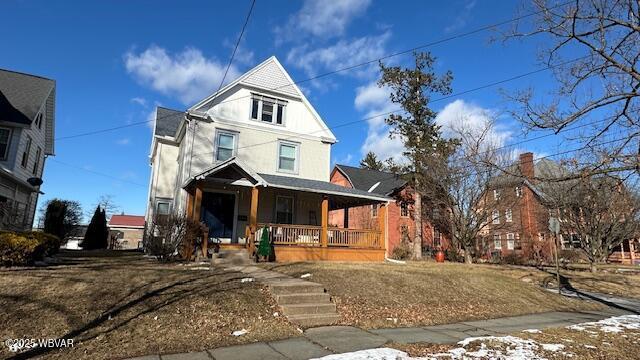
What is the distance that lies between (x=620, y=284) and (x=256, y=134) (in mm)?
17887

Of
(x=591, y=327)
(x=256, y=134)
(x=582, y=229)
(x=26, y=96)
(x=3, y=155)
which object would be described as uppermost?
(x=26, y=96)

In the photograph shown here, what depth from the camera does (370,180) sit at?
3619 cm

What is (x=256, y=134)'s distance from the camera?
734 inches

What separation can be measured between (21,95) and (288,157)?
1403 cm

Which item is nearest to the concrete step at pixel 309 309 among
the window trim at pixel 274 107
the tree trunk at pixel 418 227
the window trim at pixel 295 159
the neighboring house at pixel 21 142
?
the window trim at pixel 295 159

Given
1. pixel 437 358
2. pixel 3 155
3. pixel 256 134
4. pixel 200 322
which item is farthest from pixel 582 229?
pixel 3 155

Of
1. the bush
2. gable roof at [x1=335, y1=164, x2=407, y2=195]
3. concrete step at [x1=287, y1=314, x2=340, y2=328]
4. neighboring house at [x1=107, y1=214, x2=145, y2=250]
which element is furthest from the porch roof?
neighboring house at [x1=107, y1=214, x2=145, y2=250]

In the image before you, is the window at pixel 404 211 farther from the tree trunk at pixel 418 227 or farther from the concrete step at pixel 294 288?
the concrete step at pixel 294 288

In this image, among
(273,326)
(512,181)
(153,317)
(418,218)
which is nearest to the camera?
(153,317)

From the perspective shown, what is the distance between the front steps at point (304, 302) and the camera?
25.1ft

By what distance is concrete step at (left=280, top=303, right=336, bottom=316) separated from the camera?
7.77 m

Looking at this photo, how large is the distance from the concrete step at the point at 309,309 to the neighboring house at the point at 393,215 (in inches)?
785

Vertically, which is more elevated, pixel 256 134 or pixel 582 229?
pixel 256 134

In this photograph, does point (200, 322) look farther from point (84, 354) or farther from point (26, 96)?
point (26, 96)
